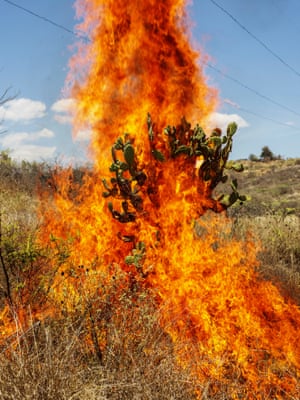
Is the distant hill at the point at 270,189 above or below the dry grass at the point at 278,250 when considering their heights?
above

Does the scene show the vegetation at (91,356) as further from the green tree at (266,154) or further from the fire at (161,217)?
the green tree at (266,154)

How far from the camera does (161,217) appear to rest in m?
4.58

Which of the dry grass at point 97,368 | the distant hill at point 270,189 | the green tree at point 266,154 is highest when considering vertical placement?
the green tree at point 266,154

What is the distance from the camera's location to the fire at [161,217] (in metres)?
4.09

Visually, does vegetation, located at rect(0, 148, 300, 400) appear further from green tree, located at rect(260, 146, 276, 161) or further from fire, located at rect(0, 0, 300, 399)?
green tree, located at rect(260, 146, 276, 161)

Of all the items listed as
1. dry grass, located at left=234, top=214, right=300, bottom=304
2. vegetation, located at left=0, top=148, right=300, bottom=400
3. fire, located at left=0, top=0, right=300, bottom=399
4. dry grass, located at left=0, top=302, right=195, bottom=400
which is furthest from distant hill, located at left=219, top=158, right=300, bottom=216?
dry grass, located at left=0, top=302, right=195, bottom=400

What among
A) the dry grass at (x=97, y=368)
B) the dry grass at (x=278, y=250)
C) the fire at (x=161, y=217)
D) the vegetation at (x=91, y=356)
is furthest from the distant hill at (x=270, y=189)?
the dry grass at (x=97, y=368)

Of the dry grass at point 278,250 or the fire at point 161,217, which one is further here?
the dry grass at point 278,250

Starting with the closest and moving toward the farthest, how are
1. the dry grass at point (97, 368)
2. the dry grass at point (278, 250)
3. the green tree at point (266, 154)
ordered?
the dry grass at point (97, 368) < the dry grass at point (278, 250) < the green tree at point (266, 154)

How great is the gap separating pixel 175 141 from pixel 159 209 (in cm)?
88

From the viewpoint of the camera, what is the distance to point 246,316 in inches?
168

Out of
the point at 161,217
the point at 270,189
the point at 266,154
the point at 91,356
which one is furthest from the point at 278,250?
the point at 266,154

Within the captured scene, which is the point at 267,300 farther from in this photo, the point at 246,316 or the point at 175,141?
the point at 175,141

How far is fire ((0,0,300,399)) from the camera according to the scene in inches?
161
